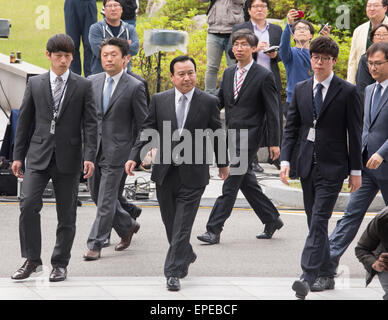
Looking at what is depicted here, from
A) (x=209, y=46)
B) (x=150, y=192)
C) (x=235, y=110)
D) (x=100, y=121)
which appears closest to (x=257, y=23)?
(x=209, y=46)

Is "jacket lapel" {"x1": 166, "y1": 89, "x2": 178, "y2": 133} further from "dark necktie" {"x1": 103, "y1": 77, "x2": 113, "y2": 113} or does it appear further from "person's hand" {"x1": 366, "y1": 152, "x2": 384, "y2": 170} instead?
"person's hand" {"x1": 366, "y1": 152, "x2": 384, "y2": 170}

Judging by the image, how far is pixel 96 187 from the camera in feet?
30.8

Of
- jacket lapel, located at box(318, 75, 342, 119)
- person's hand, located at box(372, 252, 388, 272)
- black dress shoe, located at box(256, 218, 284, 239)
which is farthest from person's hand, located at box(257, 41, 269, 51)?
person's hand, located at box(372, 252, 388, 272)

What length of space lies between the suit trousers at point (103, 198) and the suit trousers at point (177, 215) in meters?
0.93

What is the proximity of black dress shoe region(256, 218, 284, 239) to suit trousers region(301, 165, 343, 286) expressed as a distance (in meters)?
2.29

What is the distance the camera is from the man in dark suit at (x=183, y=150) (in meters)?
8.19

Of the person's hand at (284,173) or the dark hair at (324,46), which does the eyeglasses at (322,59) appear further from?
the person's hand at (284,173)

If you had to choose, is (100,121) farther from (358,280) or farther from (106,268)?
(358,280)

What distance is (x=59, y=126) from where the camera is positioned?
826cm

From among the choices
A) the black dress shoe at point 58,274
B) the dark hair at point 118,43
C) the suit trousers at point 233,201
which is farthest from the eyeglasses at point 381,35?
the black dress shoe at point 58,274

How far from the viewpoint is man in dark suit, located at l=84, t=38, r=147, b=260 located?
9.13m

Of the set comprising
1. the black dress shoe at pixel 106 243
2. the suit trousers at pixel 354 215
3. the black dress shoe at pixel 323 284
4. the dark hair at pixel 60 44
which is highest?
the dark hair at pixel 60 44

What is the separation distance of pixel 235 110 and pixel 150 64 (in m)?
6.85

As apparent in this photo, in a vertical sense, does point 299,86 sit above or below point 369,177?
above
